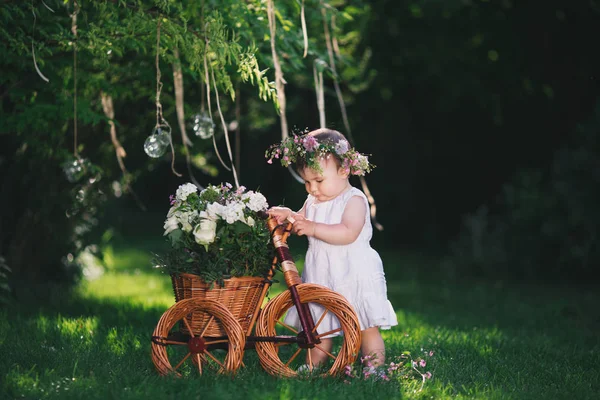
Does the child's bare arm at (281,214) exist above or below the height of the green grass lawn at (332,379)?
above

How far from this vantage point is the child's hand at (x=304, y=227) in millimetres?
3997

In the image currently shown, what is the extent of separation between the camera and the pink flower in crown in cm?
399

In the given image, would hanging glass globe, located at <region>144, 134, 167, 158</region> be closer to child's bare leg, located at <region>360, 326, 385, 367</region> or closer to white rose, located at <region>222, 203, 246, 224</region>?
white rose, located at <region>222, 203, 246, 224</region>

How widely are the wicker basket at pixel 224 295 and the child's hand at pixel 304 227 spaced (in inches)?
12.7

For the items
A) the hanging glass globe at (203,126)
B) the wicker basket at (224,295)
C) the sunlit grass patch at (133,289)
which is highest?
the hanging glass globe at (203,126)

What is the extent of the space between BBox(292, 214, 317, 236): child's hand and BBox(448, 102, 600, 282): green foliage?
6066mm

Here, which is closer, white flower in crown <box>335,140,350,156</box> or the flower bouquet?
the flower bouquet

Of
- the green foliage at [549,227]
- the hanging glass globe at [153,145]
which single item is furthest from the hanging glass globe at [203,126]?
the green foliage at [549,227]

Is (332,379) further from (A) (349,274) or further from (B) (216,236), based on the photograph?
(B) (216,236)

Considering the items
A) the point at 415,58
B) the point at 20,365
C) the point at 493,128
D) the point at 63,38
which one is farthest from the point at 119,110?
the point at 493,128

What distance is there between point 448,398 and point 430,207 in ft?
36.7

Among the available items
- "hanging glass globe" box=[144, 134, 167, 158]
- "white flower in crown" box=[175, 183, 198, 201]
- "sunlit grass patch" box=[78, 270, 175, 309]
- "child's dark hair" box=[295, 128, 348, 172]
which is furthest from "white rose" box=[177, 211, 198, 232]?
"sunlit grass patch" box=[78, 270, 175, 309]

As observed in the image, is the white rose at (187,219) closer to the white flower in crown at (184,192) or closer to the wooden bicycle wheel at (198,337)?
the white flower in crown at (184,192)

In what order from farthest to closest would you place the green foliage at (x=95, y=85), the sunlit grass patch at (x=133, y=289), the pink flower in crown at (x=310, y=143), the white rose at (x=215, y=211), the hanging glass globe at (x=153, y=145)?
1. the sunlit grass patch at (x=133, y=289)
2. the hanging glass globe at (x=153, y=145)
3. the green foliage at (x=95, y=85)
4. the pink flower in crown at (x=310, y=143)
5. the white rose at (x=215, y=211)
